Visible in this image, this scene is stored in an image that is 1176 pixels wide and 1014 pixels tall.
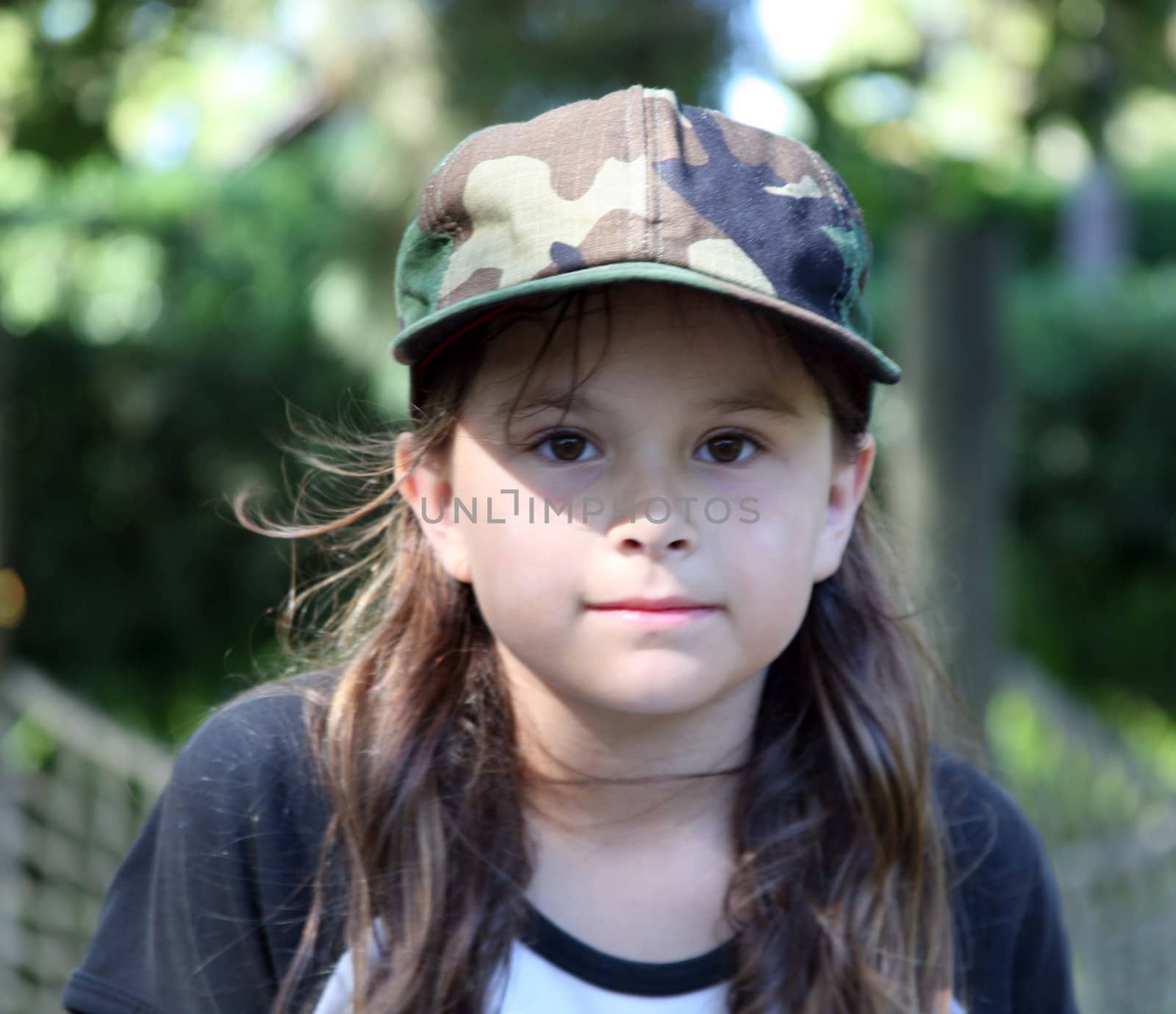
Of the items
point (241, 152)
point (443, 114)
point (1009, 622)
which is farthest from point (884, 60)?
point (241, 152)

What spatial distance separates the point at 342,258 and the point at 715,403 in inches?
87.3

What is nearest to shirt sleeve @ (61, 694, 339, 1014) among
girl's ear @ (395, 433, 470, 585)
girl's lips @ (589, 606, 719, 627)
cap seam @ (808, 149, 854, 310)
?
girl's ear @ (395, 433, 470, 585)

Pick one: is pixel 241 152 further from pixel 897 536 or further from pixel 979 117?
pixel 897 536

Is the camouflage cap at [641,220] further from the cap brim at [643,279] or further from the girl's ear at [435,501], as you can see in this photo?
the girl's ear at [435,501]

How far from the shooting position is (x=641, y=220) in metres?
1.34

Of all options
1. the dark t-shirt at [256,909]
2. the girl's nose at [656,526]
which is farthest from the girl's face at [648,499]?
the dark t-shirt at [256,909]

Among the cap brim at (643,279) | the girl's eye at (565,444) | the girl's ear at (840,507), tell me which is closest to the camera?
the cap brim at (643,279)

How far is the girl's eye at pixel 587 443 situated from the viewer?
4.69ft

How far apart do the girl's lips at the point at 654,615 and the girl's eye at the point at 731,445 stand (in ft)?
0.53

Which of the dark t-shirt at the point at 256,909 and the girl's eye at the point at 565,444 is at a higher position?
the girl's eye at the point at 565,444

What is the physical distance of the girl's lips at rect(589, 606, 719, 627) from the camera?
1.38 metres

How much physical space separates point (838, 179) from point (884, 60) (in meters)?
1.62

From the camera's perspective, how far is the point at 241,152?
39.9ft

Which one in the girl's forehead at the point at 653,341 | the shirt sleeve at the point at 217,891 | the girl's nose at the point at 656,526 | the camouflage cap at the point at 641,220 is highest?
the camouflage cap at the point at 641,220
